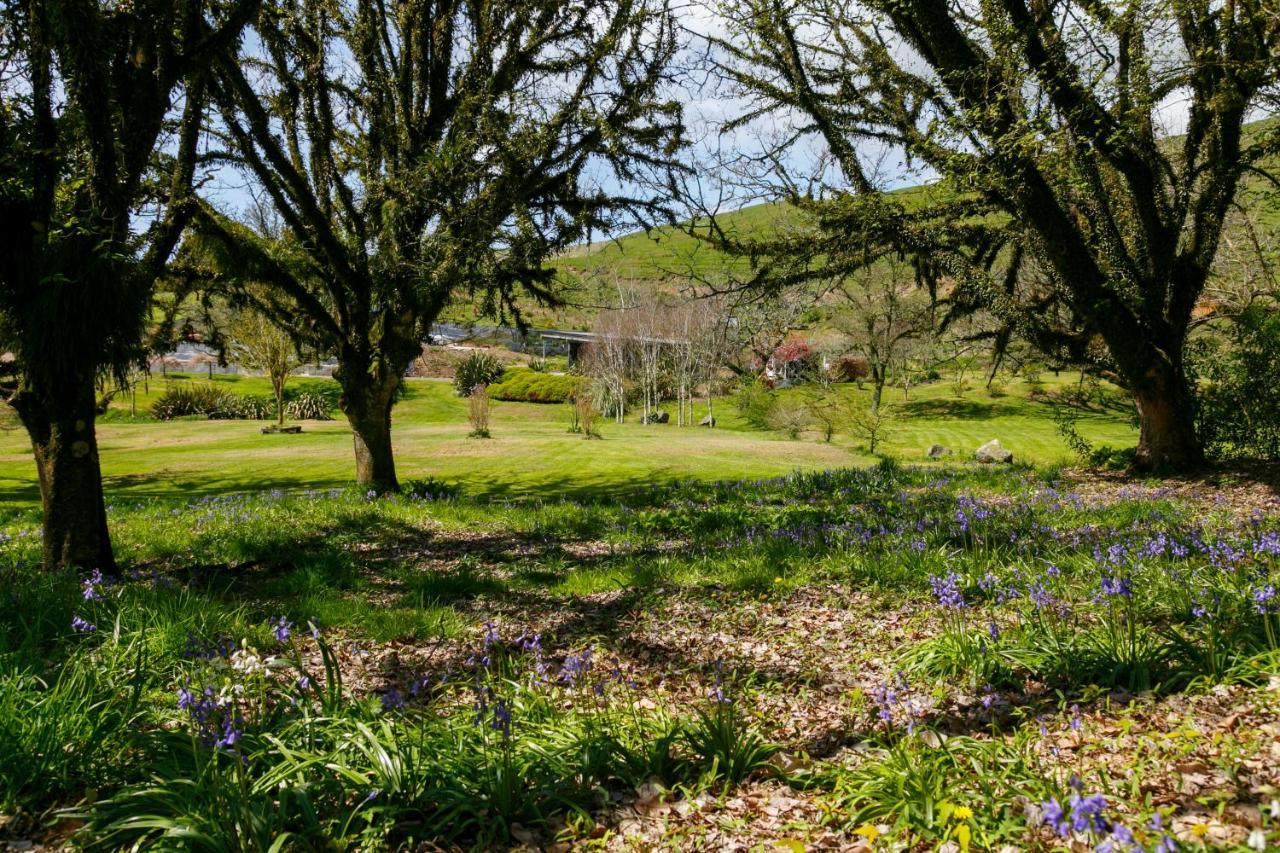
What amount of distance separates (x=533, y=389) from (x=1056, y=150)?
45.0 meters

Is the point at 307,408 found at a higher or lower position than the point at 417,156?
lower

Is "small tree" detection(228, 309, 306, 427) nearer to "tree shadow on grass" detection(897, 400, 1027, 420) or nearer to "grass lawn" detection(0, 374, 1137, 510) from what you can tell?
"grass lawn" detection(0, 374, 1137, 510)

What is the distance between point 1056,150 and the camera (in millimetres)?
8359

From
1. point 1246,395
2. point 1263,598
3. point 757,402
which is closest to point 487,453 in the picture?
point 757,402

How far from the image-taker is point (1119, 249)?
11.1 metres

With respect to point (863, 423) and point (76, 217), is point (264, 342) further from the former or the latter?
point (76, 217)

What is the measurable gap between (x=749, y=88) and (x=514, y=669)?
1027 cm

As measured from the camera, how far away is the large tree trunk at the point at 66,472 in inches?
249

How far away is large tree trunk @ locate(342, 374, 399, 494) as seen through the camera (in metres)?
13.0

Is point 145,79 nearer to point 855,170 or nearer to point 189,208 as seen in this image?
point 189,208

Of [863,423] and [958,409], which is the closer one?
[863,423]

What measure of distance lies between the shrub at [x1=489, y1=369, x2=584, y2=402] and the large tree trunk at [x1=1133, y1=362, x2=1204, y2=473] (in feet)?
135

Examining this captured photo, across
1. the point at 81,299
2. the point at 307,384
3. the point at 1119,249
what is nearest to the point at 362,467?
the point at 81,299

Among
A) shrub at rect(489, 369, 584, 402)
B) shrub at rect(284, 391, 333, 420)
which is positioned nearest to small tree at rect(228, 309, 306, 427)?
shrub at rect(284, 391, 333, 420)
